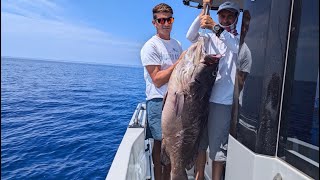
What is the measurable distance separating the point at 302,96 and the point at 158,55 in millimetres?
1849

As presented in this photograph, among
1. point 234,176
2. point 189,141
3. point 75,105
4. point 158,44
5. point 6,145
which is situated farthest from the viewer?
point 75,105

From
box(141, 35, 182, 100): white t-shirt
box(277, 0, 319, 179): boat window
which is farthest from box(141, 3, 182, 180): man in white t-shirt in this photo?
box(277, 0, 319, 179): boat window

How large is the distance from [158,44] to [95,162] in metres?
6.30

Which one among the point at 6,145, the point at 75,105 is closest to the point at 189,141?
the point at 6,145

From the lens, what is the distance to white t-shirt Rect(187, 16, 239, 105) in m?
2.61

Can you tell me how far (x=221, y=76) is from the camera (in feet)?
8.95

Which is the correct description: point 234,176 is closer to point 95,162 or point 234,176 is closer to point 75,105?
point 95,162

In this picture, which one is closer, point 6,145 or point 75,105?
point 6,145

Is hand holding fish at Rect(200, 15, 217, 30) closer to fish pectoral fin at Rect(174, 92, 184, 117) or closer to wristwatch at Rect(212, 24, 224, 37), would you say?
wristwatch at Rect(212, 24, 224, 37)

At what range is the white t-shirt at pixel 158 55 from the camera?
2.96 metres

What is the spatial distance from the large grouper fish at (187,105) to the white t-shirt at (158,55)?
0.28m

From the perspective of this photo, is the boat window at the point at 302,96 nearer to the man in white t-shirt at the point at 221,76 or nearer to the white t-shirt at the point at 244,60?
the white t-shirt at the point at 244,60

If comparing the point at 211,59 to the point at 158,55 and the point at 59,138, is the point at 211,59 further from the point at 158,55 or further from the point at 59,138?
the point at 59,138

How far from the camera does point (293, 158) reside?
4.46ft
